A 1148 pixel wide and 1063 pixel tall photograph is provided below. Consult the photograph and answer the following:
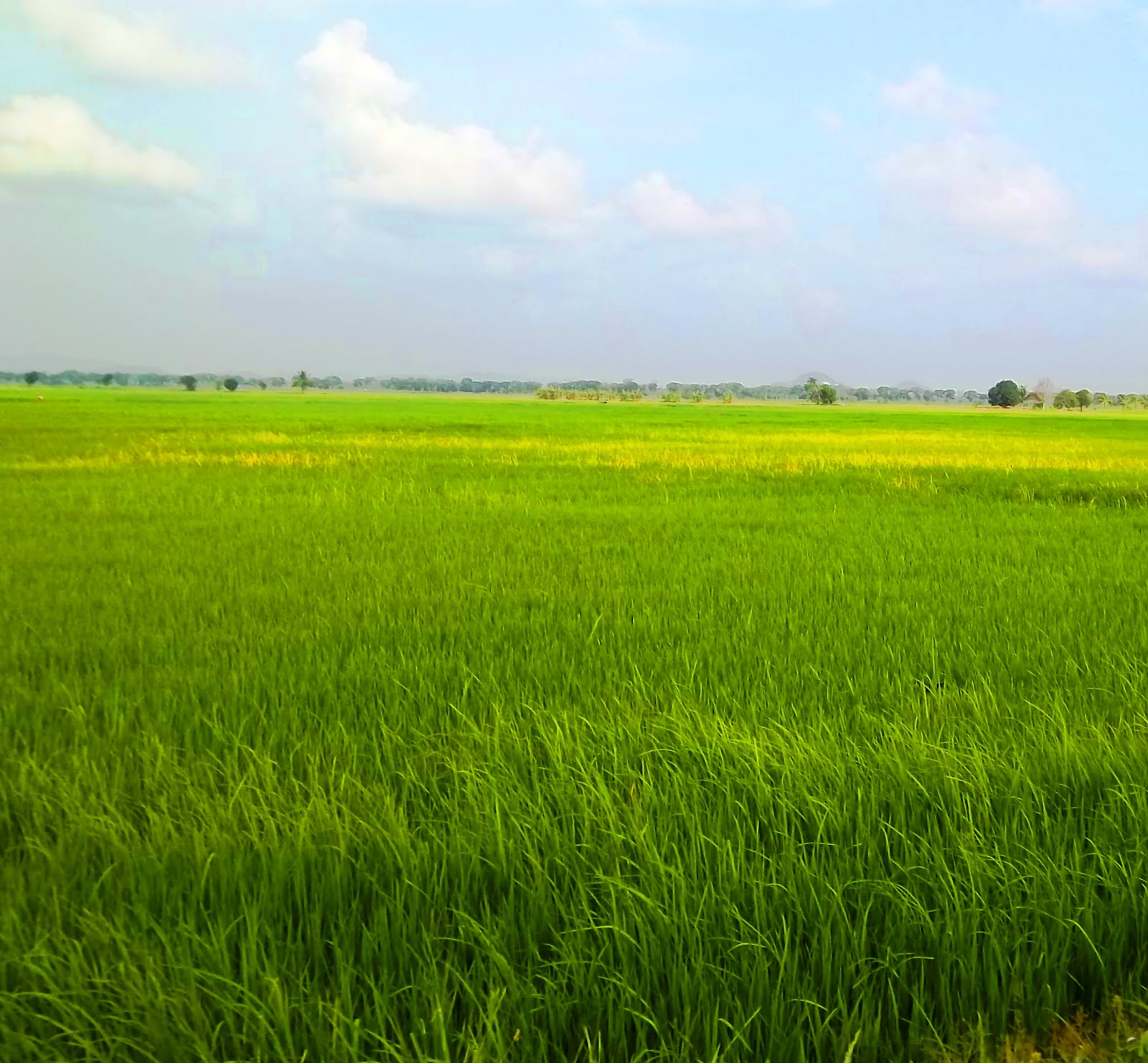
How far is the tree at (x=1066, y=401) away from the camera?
4528 inches

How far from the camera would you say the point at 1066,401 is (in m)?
118

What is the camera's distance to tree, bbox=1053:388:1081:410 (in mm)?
115000

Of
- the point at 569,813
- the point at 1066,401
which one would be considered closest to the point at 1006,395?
the point at 1066,401

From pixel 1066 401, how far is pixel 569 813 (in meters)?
136

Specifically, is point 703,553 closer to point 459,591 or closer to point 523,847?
point 459,591

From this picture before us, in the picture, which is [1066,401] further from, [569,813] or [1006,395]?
[569,813]

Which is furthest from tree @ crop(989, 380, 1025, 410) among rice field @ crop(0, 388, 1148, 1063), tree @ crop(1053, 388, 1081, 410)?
rice field @ crop(0, 388, 1148, 1063)

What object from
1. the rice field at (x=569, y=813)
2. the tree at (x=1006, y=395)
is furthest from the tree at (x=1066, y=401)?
the rice field at (x=569, y=813)

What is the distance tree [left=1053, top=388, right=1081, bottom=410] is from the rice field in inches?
5021

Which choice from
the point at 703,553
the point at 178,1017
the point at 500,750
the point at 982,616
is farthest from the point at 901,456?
the point at 178,1017

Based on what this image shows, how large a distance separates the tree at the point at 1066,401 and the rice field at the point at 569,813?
12752cm

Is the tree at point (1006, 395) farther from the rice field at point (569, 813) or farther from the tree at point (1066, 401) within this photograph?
the rice field at point (569, 813)

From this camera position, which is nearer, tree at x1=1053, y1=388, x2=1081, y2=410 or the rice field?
the rice field

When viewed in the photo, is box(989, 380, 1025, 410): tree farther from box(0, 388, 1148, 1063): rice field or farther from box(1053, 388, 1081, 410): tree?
box(0, 388, 1148, 1063): rice field
